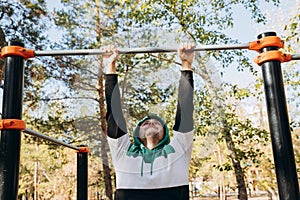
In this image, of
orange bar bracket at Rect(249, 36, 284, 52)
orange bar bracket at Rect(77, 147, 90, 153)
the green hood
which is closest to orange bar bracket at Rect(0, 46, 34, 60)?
the green hood

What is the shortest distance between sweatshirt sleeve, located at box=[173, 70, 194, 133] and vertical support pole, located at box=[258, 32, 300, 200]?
1.02 feet

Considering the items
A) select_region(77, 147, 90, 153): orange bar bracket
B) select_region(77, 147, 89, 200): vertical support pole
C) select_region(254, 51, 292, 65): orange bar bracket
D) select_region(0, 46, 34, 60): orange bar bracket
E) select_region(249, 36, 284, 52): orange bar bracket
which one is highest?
select_region(0, 46, 34, 60): orange bar bracket

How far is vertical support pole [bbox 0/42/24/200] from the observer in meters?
1.37

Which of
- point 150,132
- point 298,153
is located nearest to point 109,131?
point 150,132

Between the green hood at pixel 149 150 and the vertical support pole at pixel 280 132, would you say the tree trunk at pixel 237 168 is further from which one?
the vertical support pole at pixel 280 132

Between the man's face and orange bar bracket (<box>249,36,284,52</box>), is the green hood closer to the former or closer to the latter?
the man's face

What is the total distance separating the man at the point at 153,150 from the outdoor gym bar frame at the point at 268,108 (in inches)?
6.4

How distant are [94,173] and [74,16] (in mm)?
2825

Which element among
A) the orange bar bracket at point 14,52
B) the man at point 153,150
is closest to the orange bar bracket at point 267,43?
the man at point 153,150

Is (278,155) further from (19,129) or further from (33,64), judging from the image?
(33,64)

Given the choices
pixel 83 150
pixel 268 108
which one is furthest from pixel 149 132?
pixel 83 150

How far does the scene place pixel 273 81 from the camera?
135cm

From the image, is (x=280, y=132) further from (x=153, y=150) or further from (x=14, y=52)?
(x=14, y=52)

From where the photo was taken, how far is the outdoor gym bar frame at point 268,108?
1.28m
